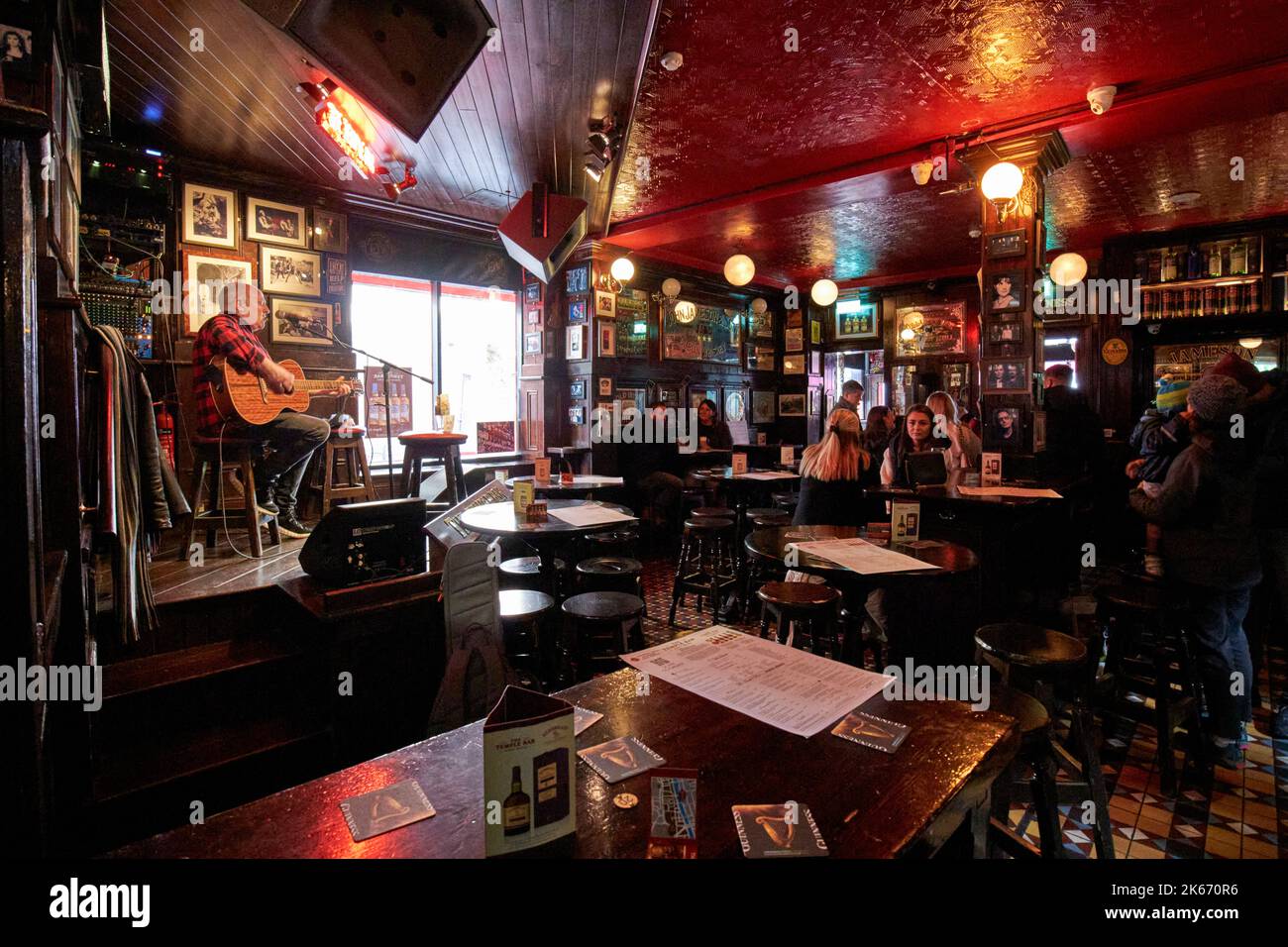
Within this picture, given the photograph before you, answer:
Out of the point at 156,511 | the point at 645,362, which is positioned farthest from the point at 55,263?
the point at 645,362

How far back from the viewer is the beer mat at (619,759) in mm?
974

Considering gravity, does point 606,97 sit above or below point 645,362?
above

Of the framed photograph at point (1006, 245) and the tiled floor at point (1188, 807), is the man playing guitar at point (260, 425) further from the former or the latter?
the framed photograph at point (1006, 245)

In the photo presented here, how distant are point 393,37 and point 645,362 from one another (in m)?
5.70

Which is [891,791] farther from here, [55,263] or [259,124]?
[259,124]

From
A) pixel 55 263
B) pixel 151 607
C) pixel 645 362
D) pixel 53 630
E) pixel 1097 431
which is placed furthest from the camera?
pixel 645 362

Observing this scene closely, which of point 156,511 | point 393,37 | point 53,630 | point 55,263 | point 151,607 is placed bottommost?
point 151,607

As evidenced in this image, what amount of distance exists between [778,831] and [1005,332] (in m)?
4.67

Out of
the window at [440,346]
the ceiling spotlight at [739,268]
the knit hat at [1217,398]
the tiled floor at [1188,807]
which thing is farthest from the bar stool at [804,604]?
the ceiling spotlight at [739,268]

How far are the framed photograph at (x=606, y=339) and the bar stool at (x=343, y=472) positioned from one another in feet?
9.89

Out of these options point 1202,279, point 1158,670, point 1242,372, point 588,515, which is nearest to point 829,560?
point 588,515

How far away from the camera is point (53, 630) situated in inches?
65.6

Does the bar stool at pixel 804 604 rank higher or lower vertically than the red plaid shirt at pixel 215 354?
lower
